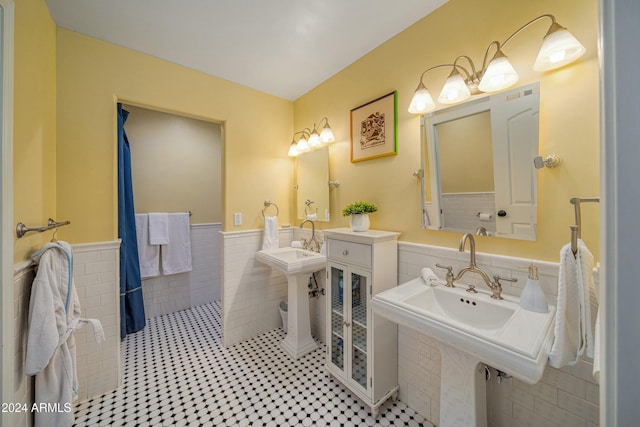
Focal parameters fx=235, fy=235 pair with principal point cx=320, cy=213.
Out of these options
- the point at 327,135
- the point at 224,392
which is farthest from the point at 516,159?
the point at 224,392

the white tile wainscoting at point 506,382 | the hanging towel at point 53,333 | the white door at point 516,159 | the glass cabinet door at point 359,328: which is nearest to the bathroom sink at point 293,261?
the glass cabinet door at point 359,328

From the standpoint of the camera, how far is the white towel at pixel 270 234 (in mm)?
2414

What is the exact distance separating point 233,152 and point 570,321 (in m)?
2.51

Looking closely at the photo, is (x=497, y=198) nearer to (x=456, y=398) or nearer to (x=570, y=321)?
(x=570, y=321)

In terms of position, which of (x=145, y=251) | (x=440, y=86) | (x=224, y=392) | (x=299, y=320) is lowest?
(x=224, y=392)

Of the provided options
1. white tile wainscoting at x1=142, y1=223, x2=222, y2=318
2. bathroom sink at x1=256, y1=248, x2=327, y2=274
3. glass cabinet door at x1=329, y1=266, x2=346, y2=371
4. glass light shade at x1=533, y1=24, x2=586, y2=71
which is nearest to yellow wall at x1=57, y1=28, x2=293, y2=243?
bathroom sink at x1=256, y1=248, x2=327, y2=274

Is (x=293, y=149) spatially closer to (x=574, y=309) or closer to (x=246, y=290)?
(x=246, y=290)

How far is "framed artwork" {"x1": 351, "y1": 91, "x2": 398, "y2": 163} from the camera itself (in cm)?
168

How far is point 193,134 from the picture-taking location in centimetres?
307

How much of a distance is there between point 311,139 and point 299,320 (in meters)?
1.73

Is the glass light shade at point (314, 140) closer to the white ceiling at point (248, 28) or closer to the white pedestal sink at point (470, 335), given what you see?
the white ceiling at point (248, 28)

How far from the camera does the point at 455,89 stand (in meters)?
1.27

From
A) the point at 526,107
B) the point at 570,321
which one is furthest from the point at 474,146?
the point at 570,321

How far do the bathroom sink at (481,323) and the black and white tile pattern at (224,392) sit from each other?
83 centimetres
